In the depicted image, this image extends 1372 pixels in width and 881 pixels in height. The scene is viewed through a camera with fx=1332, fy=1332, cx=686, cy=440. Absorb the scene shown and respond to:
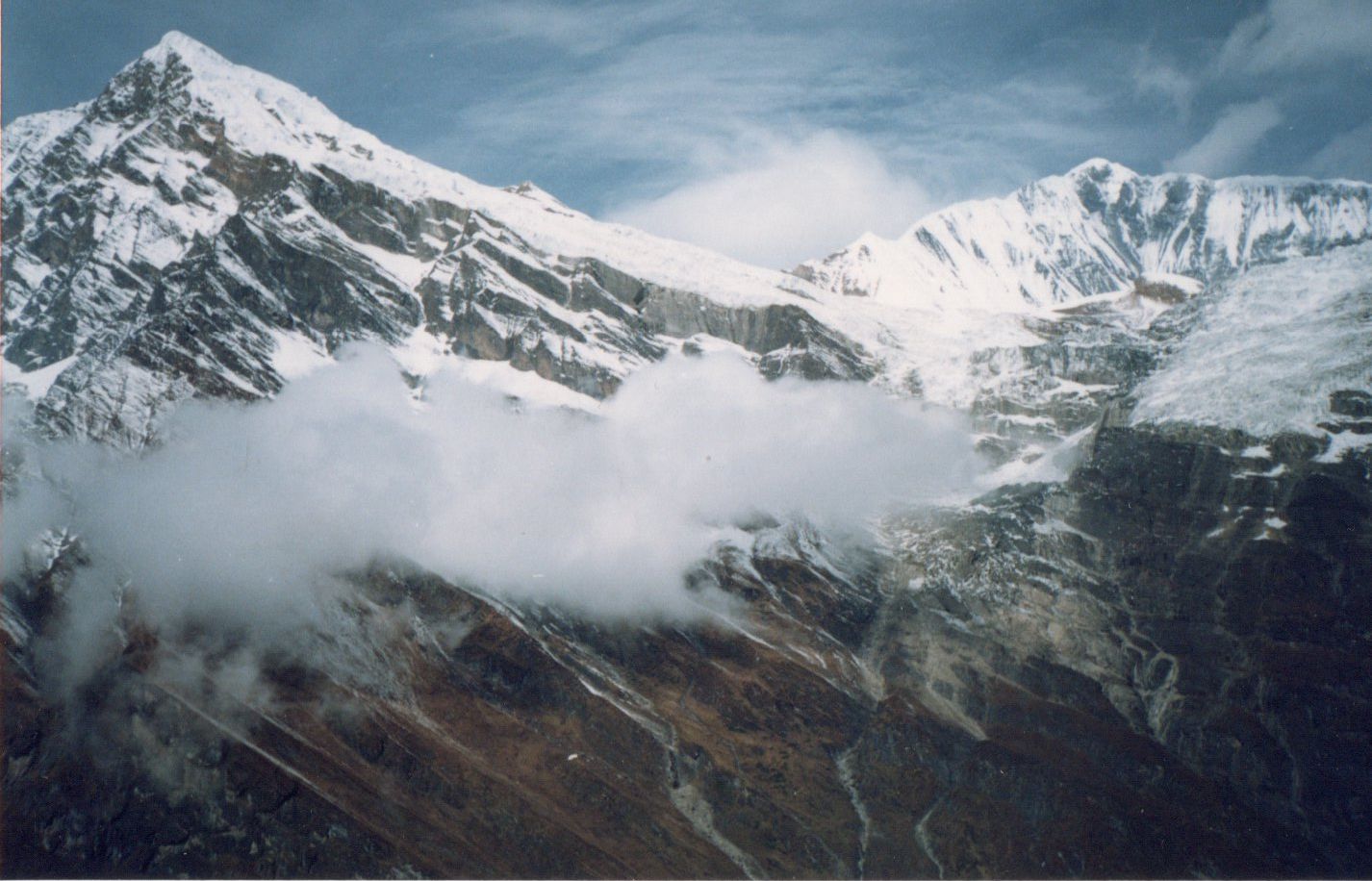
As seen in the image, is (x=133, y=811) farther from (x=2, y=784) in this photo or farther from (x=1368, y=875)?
(x=1368, y=875)

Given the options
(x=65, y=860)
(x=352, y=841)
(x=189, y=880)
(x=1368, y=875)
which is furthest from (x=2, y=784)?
(x=1368, y=875)

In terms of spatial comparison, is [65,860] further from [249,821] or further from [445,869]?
[445,869]

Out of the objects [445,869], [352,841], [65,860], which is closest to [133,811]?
[65,860]

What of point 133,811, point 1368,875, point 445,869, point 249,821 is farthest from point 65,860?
point 1368,875

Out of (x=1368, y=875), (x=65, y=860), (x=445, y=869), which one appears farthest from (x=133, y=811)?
(x=1368, y=875)

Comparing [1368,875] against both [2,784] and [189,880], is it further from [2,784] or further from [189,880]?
[2,784]
